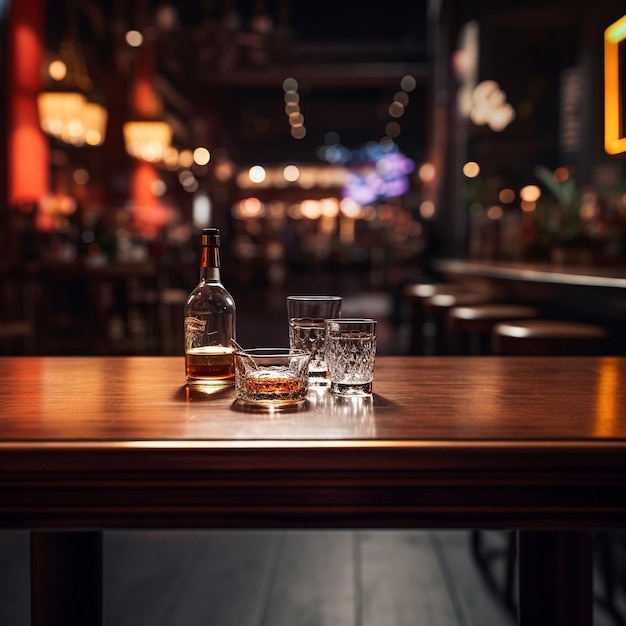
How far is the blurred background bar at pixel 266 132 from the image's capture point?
18.9 feet

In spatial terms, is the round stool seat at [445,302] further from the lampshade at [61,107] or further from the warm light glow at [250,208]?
the warm light glow at [250,208]

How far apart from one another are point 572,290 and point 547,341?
0.45m

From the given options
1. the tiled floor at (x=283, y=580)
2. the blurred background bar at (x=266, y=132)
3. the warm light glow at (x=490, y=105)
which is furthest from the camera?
the warm light glow at (x=490, y=105)

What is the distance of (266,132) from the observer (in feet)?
70.8

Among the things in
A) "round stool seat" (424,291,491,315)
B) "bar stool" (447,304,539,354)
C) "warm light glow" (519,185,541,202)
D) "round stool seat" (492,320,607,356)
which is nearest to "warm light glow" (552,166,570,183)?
"warm light glow" (519,185,541,202)

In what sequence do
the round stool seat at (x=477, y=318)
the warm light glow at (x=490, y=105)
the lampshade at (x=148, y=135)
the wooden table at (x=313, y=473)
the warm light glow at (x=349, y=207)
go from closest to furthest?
the wooden table at (x=313, y=473)
the round stool seat at (x=477, y=318)
the lampshade at (x=148, y=135)
the warm light glow at (x=490, y=105)
the warm light glow at (x=349, y=207)

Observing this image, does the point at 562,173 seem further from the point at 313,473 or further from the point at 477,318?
the point at 313,473

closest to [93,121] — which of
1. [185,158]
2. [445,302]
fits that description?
[445,302]

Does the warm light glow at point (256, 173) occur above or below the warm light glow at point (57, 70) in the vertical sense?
above

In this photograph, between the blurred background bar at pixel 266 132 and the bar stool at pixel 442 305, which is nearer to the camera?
the bar stool at pixel 442 305

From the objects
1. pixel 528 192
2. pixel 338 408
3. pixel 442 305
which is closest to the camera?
pixel 338 408

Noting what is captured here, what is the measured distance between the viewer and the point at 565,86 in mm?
10539

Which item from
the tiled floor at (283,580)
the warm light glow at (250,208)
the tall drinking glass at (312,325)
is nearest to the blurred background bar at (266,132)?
the tiled floor at (283,580)

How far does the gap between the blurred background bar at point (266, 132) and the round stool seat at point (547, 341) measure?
158mm
